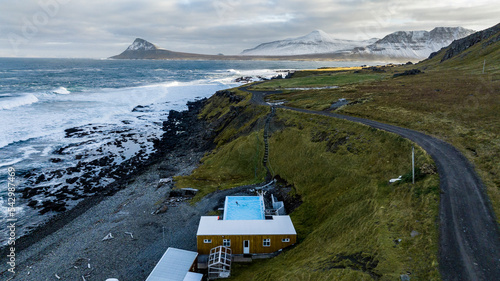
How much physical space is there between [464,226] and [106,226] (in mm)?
30640

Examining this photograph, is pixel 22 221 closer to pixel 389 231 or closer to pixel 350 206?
pixel 350 206

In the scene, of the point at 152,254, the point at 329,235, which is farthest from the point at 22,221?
the point at 329,235

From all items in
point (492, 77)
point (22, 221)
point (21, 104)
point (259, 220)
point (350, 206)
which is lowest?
point (22, 221)

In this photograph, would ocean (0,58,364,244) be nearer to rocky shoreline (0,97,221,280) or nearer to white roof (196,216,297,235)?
rocky shoreline (0,97,221,280)

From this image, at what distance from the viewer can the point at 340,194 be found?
2638 centimetres

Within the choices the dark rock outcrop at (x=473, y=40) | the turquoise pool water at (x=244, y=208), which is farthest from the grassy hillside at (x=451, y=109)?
the dark rock outcrop at (x=473, y=40)

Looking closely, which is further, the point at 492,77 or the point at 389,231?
the point at 492,77

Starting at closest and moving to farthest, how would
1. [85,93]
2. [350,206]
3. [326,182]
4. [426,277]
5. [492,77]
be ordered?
[426,277], [350,206], [326,182], [492,77], [85,93]

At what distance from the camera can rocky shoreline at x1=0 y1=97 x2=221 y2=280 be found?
23.5 meters

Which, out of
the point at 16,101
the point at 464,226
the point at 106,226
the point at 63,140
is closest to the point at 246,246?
→ the point at 464,226

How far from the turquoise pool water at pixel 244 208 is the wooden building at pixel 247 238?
2.44 metres

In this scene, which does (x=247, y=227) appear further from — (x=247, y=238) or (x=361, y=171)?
(x=361, y=171)

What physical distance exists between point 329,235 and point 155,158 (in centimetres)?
3652

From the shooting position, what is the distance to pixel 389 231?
696 inches
